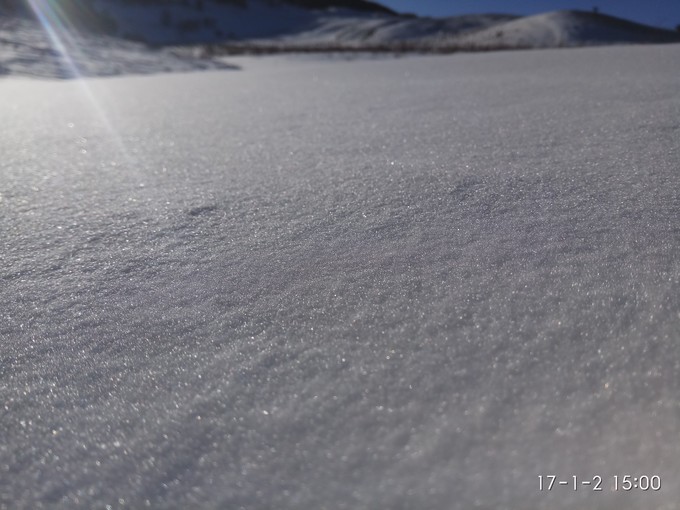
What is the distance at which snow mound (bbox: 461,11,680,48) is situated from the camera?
6289 mm

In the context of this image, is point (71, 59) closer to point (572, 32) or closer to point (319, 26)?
point (572, 32)

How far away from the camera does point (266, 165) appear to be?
984 millimetres

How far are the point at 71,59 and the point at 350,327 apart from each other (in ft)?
15.6

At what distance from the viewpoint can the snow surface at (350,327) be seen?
335mm

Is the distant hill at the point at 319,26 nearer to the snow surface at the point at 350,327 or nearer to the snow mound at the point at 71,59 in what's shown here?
the snow mound at the point at 71,59

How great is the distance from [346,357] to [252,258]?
0.22 meters

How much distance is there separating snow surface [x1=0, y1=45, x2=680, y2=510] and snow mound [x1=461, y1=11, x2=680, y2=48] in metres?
5.95

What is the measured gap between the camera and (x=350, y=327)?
471mm

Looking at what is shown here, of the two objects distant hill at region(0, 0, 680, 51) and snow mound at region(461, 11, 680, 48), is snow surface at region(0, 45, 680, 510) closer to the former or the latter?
distant hill at region(0, 0, 680, 51)

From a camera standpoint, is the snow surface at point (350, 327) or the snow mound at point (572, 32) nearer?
the snow surface at point (350, 327)

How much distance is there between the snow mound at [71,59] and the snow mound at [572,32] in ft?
11.8

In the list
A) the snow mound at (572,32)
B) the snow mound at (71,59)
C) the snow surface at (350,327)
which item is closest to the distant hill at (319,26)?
the snow mound at (572,32)

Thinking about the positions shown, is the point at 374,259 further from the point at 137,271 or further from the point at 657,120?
the point at 657,120

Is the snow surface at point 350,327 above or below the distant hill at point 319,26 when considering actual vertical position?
below
